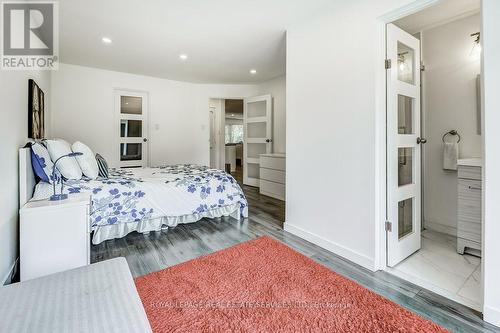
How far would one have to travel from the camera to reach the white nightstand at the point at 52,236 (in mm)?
1688

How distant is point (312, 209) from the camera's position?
2580 mm

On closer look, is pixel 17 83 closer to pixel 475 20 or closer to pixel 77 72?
pixel 77 72

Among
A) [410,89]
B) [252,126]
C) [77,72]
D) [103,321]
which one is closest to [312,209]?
[410,89]

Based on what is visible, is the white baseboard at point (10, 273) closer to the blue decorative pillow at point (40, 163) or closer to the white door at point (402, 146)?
the blue decorative pillow at point (40, 163)

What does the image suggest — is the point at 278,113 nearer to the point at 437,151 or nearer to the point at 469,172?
the point at 437,151

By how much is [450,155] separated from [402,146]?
1032 millimetres

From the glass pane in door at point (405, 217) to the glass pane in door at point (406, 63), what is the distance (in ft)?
3.60

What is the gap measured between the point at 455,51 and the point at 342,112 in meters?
1.64

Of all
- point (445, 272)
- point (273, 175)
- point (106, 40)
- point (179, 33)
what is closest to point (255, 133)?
point (273, 175)

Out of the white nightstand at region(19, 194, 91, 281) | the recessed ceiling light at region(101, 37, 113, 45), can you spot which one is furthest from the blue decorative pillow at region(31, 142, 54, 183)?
the recessed ceiling light at region(101, 37, 113, 45)

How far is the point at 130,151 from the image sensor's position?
5.14 m

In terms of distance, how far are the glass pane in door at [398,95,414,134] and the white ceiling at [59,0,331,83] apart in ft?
3.77

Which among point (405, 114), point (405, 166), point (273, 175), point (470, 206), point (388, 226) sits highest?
point (405, 114)

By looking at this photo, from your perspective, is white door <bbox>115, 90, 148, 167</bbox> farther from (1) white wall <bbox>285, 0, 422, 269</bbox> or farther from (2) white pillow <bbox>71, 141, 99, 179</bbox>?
(1) white wall <bbox>285, 0, 422, 269</bbox>
